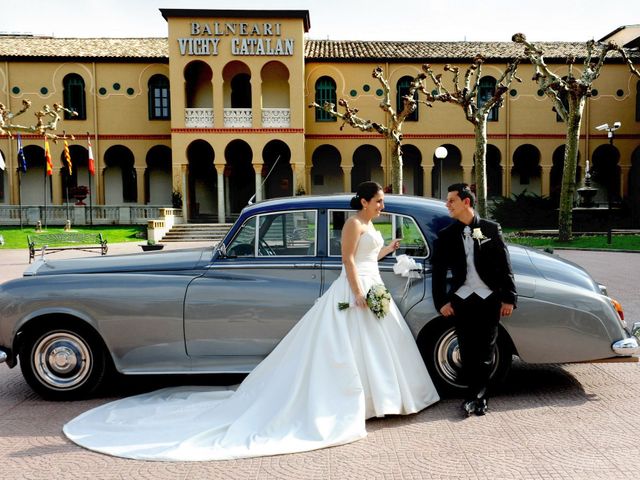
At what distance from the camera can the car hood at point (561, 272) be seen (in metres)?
5.12

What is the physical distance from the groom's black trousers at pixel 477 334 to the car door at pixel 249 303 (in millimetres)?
1245

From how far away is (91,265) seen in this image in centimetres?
549

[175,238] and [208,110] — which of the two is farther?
[208,110]

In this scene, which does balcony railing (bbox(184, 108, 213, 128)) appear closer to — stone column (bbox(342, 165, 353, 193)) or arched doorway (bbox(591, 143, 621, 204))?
stone column (bbox(342, 165, 353, 193))

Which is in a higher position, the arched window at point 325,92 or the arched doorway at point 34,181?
the arched window at point 325,92

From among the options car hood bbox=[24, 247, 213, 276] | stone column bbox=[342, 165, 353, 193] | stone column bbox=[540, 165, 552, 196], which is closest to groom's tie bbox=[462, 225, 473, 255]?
car hood bbox=[24, 247, 213, 276]

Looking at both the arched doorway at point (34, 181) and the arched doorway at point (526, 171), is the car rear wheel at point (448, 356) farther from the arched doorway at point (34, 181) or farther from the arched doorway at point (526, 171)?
the arched doorway at point (34, 181)

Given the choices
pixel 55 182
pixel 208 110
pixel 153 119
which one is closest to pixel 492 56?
pixel 208 110

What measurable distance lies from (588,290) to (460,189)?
155 centimetres

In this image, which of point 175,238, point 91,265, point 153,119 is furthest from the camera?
point 153,119

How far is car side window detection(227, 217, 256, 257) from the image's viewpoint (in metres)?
5.29

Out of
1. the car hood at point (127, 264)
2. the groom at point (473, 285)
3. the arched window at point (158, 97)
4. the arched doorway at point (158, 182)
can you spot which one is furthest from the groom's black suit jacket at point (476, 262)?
the arched doorway at point (158, 182)

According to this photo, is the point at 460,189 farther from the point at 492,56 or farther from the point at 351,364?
the point at 492,56

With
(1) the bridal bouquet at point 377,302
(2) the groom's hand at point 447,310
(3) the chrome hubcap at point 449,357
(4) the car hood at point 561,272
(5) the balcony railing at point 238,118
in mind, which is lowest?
(3) the chrome hubcap at point 449,357
